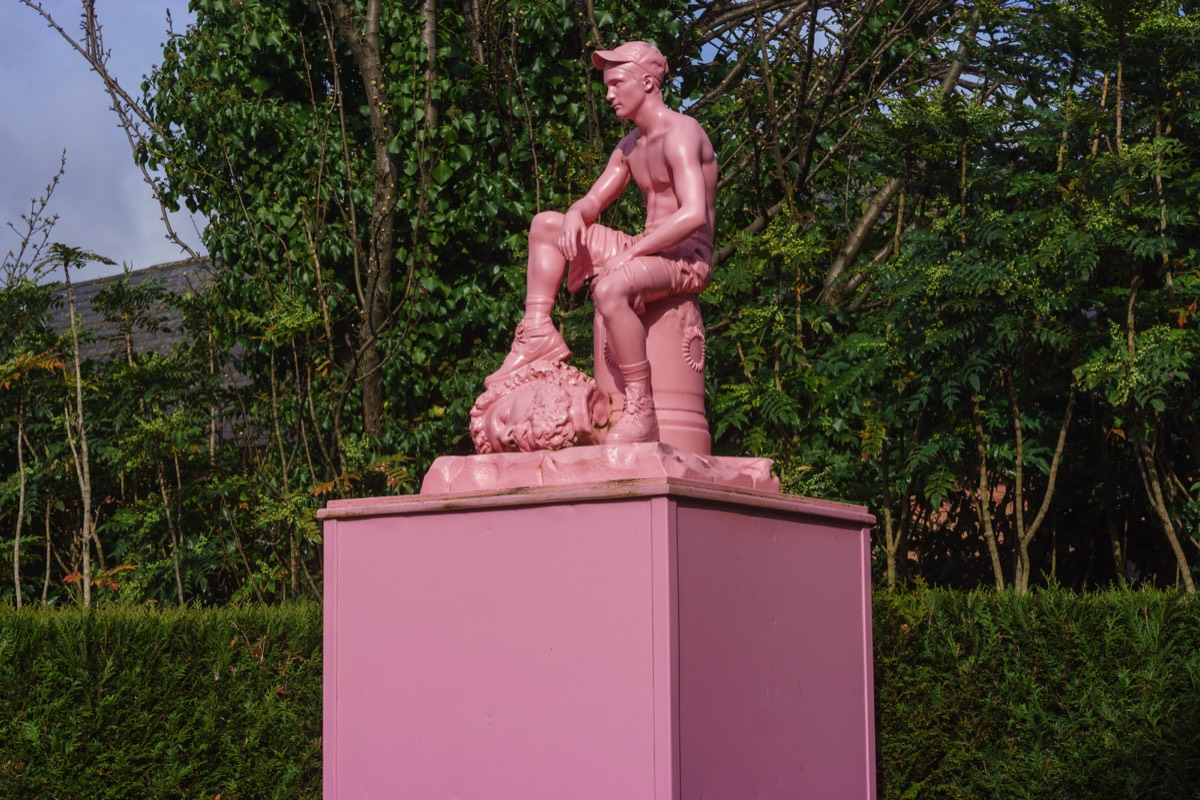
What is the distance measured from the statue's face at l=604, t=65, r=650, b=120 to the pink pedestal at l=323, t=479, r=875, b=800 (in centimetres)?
139

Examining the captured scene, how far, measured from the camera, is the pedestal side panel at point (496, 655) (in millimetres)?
3992

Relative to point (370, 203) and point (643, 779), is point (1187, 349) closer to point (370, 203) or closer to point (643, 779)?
point (643, 779)

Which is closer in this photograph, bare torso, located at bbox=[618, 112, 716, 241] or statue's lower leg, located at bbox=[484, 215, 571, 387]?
bare torso, located at bbox=[618, 112, 716, 241]

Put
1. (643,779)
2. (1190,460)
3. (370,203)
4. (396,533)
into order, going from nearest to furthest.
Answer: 1. (643,779)
2. (396,533)
3. (1190,460)
4. (370,203)

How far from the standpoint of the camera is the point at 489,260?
8.50 meters

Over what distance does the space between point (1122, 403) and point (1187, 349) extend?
14.1 inches

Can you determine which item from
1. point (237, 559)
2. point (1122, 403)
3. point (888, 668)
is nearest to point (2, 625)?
point (237, 559)

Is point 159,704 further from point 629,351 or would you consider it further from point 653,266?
point 653,266

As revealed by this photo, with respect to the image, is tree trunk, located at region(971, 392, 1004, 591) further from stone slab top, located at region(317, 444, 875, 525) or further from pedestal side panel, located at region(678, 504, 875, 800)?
stone slab top, located at region(317, 444, 875, 525)

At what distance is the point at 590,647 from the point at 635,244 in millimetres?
1344

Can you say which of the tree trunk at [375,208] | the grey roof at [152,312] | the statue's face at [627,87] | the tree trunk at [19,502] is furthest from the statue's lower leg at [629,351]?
the grey roof at [152,312]

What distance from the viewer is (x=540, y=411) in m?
4.46

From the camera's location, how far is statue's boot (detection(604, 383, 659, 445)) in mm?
4320

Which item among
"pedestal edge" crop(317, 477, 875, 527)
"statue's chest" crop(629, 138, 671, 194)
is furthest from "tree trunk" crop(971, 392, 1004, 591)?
"statue's chest" crop(629, 138, 671, 194)
